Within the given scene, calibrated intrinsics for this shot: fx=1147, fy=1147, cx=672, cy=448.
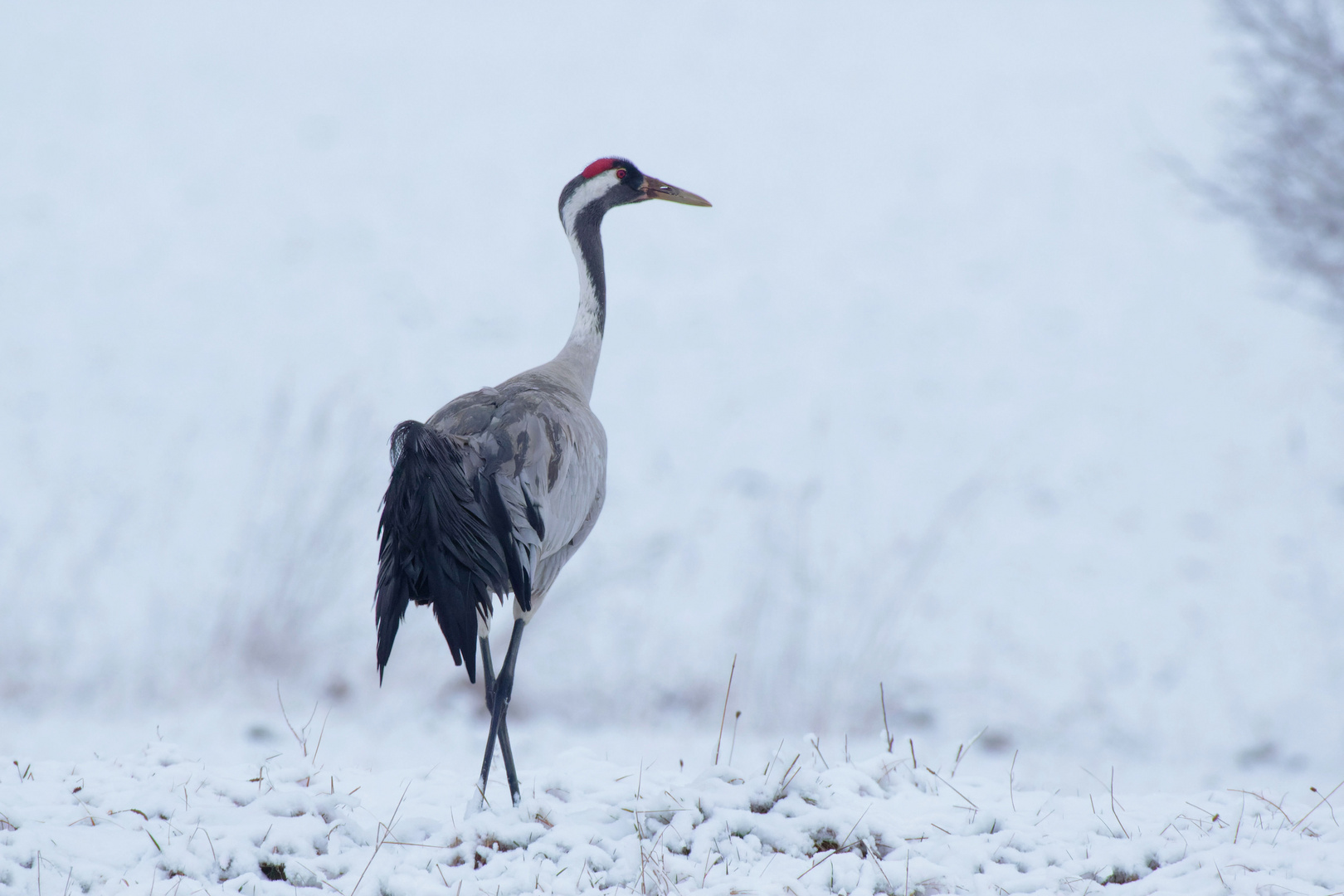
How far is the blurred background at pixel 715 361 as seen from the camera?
6746mm

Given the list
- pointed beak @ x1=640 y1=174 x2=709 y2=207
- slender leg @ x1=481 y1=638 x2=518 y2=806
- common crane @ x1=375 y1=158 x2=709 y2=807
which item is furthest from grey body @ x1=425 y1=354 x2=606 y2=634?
pointed beak @ x1=640 y1=174 x2=709 y2=207

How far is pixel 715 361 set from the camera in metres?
10.6

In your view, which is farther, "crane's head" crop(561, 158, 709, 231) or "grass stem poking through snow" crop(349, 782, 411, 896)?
"crane's head" crop(561, 158, 709, 231)

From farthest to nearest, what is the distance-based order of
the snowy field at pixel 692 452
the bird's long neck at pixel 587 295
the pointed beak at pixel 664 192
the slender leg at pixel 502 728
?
the pointed beak at pixel 664 192 < the bird's long neck at pixel 587 295 < the slender leg at pixel 502 728 < the snowy field at pixel 692 452

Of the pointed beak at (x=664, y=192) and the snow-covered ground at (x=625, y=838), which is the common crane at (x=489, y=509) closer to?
the snow-covered ground at (x=625, y=838)

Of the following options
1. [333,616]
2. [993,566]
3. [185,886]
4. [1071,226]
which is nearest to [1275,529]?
[993,566]

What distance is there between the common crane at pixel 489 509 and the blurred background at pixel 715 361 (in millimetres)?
2468

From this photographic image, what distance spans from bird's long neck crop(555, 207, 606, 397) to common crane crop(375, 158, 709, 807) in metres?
0.17

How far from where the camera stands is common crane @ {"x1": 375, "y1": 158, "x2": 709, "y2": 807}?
3.37 metres

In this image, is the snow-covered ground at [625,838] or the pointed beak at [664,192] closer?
the snow-covered ground at [625,838]

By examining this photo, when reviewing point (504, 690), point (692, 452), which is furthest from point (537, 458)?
point (692, 452)

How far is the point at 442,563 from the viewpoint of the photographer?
338 cm

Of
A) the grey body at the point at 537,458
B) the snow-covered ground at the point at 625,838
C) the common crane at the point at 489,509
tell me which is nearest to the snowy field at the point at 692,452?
the snow-covered ground at the point at 625,838

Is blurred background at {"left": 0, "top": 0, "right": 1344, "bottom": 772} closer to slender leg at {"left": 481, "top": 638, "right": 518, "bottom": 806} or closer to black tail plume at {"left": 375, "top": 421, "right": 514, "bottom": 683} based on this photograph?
slender leg at {"left": 481, "top": 638, "right": 518, "bottom": 806}
